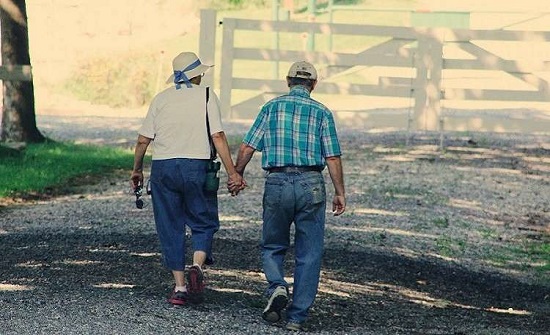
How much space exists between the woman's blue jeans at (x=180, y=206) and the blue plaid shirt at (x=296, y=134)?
524 mm

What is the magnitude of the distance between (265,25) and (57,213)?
868 cm

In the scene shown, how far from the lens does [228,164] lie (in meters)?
9.30

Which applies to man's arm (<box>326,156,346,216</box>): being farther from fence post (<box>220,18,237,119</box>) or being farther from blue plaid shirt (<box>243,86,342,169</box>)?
fence post (<box>220,18,237,119</box>)

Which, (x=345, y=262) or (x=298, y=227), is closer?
(x=298, y=227)

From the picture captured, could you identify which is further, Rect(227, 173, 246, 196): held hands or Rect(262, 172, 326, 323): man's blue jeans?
Rect(227, 173, 246, 196): held hands

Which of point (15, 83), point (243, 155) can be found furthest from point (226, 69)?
point (243, 155)

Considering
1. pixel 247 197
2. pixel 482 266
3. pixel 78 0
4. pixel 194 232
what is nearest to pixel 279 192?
pixel 194 232

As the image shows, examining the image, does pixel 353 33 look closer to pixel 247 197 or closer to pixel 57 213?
pixel 247 197

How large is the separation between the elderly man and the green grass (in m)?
7.52

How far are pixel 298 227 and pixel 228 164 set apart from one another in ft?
2.11

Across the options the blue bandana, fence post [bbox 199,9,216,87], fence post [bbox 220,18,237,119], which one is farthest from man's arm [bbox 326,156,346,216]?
fence post [bbox 220,18,237,119]

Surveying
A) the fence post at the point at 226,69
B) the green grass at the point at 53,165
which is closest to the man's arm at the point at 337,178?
the green grass at the point at 53,165

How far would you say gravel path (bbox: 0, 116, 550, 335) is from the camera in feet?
29.7

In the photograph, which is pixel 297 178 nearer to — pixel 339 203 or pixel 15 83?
pixel 339 203
